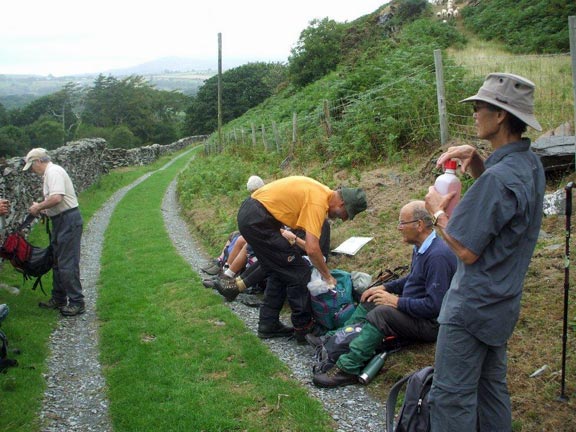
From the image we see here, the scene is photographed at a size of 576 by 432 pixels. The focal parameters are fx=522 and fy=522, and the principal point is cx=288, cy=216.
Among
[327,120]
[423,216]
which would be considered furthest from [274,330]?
[327,120]

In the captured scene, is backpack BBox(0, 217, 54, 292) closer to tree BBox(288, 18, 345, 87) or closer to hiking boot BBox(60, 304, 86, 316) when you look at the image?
hiking boot BBox(60, 304, 86, 316)

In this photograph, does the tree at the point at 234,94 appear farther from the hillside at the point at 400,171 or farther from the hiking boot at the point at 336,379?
the hiking boot at the point at 336,379

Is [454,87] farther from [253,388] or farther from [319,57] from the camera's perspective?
[319,57]

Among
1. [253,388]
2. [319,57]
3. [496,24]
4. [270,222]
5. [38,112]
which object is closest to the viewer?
[253,388]

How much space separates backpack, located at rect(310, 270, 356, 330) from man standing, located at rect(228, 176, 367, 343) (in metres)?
0.12

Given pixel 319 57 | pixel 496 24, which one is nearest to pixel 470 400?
pixel 496 24

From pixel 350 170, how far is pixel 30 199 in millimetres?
8149

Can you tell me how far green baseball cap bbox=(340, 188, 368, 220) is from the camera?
5094 millimetres

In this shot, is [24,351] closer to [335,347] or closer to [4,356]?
[4,356]

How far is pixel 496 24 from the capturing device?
86.6 ft

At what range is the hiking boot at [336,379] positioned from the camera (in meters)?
4.79

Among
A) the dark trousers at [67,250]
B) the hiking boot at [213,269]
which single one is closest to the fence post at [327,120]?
the hiking boot at [213,269]

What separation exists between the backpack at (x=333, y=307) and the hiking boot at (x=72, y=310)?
3546mm

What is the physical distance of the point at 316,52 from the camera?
36.8m
